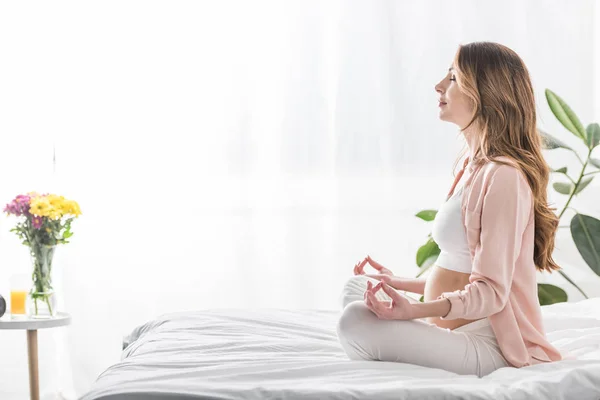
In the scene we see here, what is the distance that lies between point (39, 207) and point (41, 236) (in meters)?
0.11

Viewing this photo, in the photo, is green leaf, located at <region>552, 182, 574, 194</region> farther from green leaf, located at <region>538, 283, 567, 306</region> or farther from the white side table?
the white side table

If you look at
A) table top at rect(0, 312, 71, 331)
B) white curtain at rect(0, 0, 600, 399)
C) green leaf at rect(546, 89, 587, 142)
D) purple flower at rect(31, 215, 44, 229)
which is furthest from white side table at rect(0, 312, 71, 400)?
green leaf at rect(546, 89, 587, 142)

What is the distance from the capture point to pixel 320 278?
3545mm

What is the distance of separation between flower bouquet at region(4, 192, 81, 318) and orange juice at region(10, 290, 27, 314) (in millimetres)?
42

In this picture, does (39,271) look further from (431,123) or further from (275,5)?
(431,123)

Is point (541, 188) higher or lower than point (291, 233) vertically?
higher

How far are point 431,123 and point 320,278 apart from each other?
875 mm

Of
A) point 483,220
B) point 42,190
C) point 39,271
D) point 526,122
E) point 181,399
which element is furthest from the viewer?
point 42,190

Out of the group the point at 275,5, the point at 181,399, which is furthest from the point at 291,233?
the point at 181,399

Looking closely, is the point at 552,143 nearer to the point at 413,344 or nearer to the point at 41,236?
the point at 413,344

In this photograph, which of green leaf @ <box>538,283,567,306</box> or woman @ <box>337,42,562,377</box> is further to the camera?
green leaf @ <box>538,283,567,306</box>

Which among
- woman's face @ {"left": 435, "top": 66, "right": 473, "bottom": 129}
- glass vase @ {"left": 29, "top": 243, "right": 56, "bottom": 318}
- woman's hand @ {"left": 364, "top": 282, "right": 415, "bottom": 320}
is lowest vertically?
glass vase @ {"left": 29, "top": 243, "right": 56, "bottom": 318}

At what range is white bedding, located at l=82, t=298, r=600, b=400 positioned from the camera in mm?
1289

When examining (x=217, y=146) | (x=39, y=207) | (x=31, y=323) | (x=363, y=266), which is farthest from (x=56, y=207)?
(x=363, y=266)
